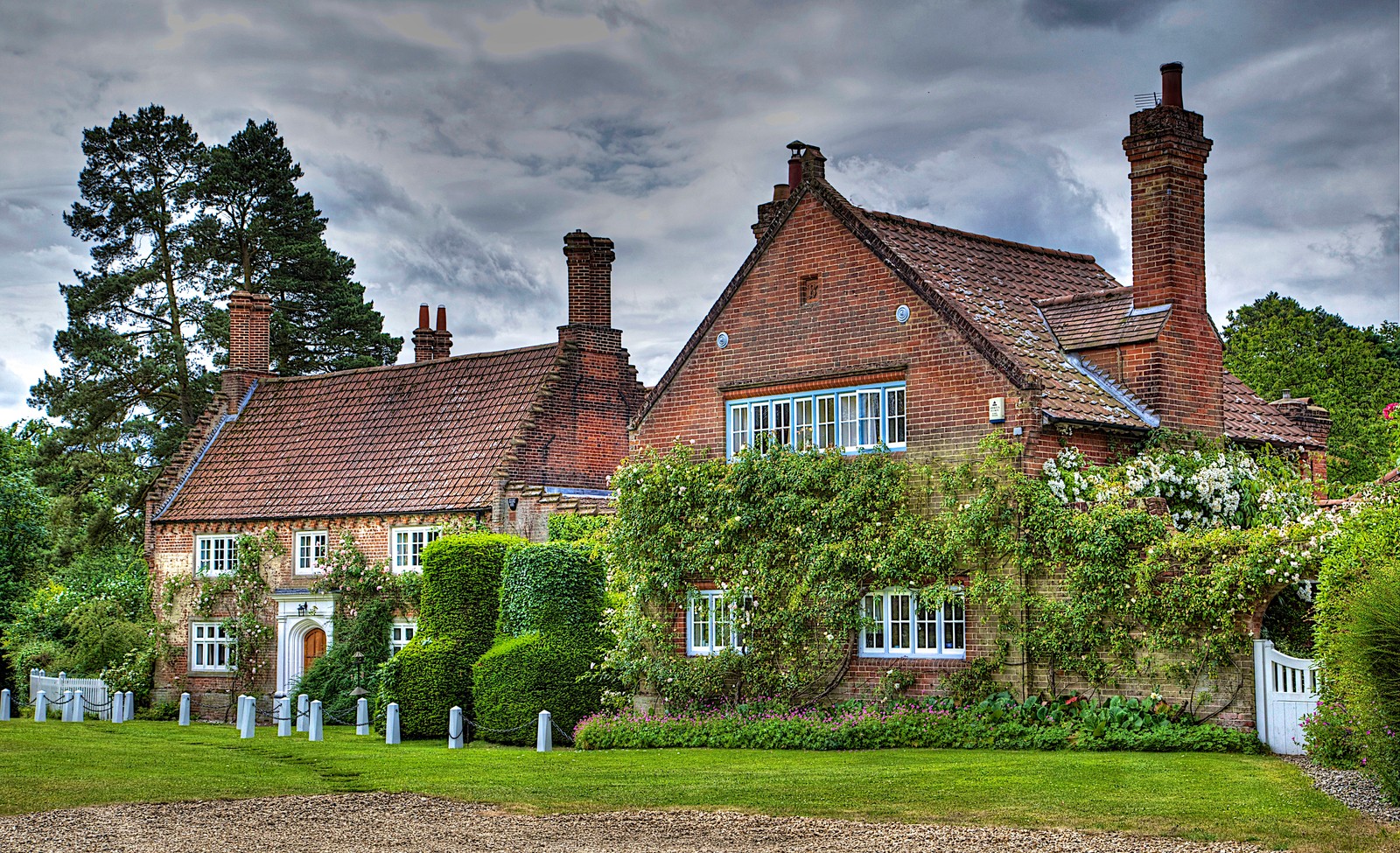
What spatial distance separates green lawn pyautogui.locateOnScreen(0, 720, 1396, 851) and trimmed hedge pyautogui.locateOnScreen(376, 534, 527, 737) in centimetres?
359

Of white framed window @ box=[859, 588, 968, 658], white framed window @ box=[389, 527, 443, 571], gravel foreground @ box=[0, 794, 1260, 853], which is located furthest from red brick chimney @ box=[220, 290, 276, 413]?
gravel foreground @ box=[0, 794, 1260, 853]

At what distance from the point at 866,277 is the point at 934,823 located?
11.9 m

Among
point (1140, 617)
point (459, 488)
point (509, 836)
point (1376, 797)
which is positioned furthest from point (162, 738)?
point (1376, 797)

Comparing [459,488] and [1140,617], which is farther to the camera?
[459,488]

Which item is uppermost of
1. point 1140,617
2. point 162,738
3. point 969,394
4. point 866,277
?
point 866,277

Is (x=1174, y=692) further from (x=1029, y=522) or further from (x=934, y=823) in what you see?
(x=934, y=823)

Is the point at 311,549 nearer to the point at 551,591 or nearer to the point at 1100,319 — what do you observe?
the point at 551,591

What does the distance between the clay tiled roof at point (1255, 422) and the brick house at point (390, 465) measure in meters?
12.9

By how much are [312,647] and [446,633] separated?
928 cm

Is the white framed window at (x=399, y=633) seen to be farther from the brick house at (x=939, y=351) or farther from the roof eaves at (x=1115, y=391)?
the roof eaves at (x=1115, y=391)

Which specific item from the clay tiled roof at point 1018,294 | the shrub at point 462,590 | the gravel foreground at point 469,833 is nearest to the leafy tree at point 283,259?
the shrub at point 462,590

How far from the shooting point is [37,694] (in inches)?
1352

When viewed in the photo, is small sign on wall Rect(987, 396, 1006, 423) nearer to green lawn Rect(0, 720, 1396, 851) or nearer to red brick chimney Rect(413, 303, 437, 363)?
green lawn Rect(0, 720, 1396, 851)

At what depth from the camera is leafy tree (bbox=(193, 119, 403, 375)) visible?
55469mm
